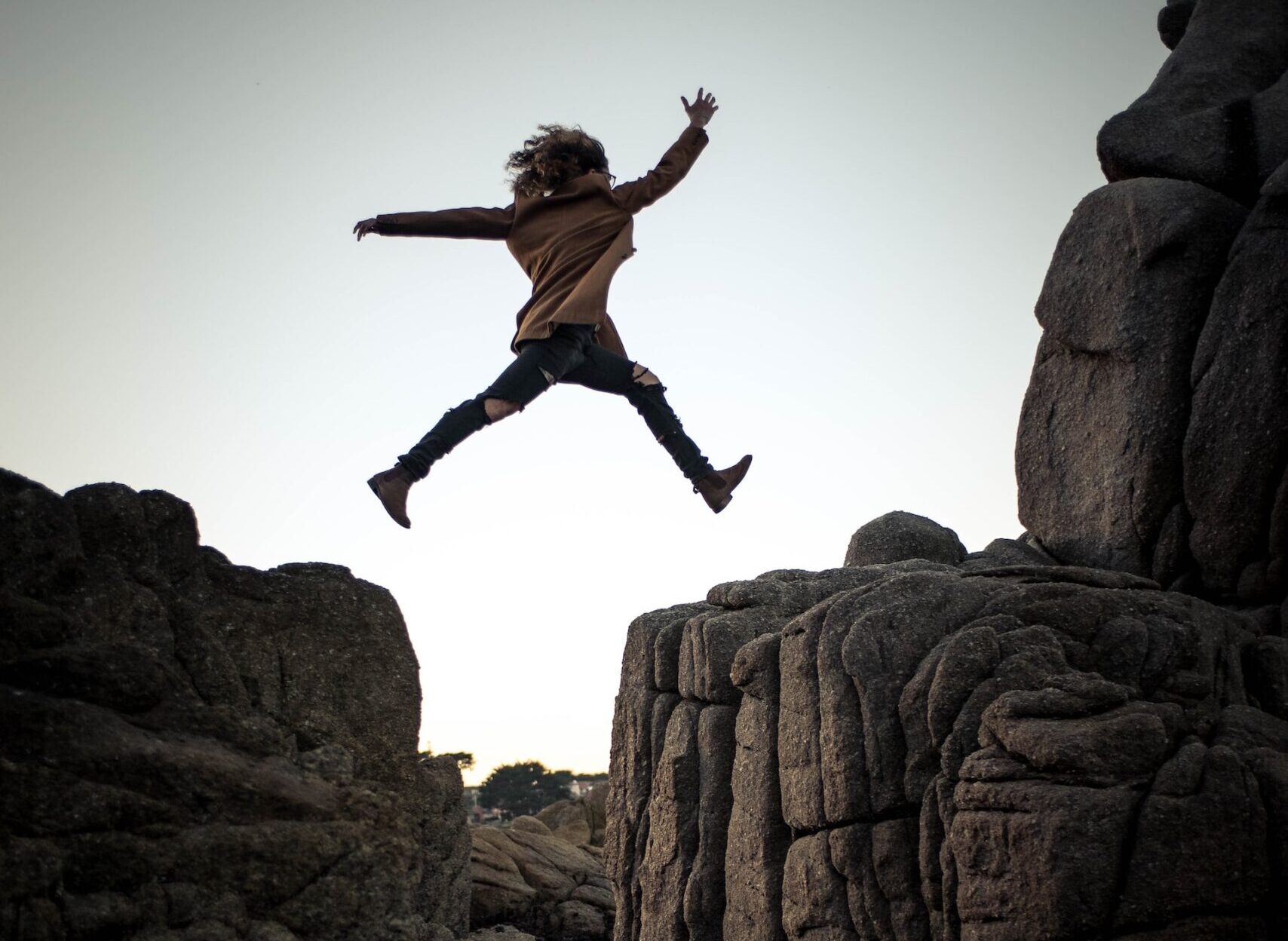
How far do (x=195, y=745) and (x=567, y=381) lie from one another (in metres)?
5.33

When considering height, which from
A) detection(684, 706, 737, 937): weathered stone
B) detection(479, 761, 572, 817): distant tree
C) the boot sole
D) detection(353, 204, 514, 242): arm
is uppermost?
detection(479, 761, 572, 817): distant tree

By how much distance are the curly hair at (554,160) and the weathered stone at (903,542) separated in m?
6.42

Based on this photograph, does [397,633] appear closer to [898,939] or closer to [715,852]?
[898,939]

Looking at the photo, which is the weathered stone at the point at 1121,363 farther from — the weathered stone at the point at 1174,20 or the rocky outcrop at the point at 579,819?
the rocky outcrop at the point at 579,819

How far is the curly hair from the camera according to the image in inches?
461

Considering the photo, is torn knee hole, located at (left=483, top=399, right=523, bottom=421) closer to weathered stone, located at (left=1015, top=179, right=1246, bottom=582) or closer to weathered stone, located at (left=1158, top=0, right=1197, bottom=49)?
weathered stone, located at (left=1015, top=179, right=1246, bottom=582)

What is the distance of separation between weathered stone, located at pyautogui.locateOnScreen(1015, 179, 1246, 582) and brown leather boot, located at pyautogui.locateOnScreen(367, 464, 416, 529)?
8907 millimetres

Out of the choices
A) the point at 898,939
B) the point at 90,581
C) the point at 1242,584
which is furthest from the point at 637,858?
the point at 90,581

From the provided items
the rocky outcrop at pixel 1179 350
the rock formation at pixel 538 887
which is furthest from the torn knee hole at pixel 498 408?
the rock formation at pixel 538 887

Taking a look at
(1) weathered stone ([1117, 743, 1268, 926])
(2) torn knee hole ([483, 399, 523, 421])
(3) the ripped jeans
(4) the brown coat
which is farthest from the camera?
(4) the brown coat

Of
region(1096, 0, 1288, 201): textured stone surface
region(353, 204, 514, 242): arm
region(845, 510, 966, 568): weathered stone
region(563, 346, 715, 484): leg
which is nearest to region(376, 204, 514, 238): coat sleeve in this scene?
region(353, 204, 514, 242): arm

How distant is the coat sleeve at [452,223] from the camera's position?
434 inches

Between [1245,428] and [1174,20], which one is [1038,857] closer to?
[1245,428]

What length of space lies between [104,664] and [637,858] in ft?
33.8
